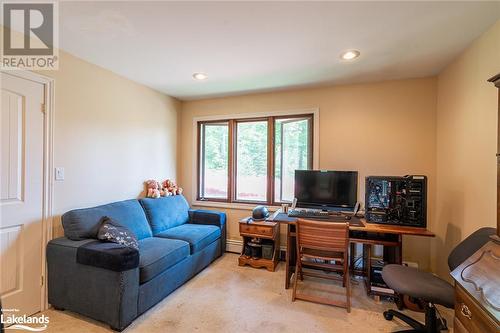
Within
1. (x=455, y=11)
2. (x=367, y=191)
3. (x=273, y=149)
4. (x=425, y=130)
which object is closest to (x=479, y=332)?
(x=367, y=191)

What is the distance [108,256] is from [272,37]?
7.44ft

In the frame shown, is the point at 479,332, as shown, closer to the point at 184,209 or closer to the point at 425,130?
the point at 425,130

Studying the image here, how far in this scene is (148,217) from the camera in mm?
3002

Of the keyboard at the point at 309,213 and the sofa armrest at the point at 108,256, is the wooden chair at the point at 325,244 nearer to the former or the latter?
the keyboard at the point at 309,213

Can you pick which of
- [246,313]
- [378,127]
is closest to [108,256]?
[246,313]

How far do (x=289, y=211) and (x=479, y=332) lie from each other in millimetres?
2018

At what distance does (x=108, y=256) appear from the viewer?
187 cm

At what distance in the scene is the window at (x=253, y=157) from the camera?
3475 millimetres

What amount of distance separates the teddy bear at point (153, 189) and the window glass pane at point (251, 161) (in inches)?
47.6

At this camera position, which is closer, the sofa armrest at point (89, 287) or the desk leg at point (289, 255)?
the sofa armrest at point (89, 287)

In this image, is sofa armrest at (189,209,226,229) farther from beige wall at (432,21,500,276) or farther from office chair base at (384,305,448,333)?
beige wall at (432,21,500,276)

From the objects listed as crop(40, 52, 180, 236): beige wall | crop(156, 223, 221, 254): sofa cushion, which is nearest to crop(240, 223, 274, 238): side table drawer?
crop(156, 223, 221, 254): sofa cushion

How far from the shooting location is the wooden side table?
3055 mm

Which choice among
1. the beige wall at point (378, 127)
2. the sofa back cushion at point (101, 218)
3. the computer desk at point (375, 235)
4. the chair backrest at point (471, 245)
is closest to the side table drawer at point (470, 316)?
the chair backrest at point (471, 245)
